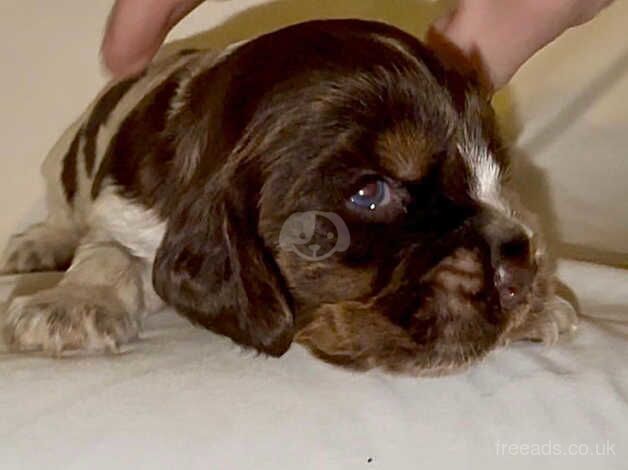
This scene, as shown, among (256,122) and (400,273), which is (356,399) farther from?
(256,122)

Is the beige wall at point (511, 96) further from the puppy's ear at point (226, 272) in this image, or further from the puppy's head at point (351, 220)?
the puppy's ear at point (226, 272)

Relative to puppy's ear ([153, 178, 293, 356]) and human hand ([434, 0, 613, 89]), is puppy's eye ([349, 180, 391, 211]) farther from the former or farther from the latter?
human hand ([434, 0, 613, 89])

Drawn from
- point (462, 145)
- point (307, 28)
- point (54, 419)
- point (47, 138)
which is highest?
point (307, 28)

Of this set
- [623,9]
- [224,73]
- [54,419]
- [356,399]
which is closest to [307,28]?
[224,73]

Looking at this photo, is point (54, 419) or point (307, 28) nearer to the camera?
point (54, 419)

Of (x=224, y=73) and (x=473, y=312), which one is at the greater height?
(x=224, y=73)

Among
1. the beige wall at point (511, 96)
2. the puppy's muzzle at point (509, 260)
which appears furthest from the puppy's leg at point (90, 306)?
the beige wall at point (511, 96)

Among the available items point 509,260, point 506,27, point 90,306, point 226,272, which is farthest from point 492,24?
point 90,306

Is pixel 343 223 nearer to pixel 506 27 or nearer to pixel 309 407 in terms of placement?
pixel 309 407
